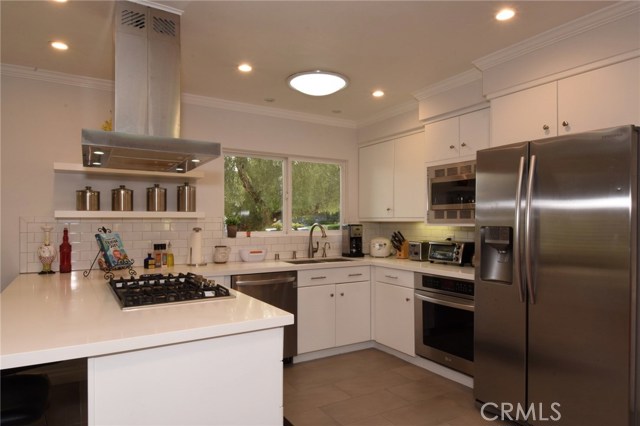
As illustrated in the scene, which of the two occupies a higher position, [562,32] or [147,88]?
[562,32]

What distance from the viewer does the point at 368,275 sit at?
391 cm

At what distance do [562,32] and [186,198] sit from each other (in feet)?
9.98

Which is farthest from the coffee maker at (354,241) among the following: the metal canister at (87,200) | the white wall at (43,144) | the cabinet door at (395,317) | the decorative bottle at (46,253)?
the decorative bottle at (46,253)

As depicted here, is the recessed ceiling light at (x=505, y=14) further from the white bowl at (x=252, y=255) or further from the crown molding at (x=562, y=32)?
the white bowl at (x=252, y=255)

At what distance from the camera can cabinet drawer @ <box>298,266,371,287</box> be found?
141 inches

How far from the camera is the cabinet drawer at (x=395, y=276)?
346 centimetres

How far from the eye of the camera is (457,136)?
11.0 feet

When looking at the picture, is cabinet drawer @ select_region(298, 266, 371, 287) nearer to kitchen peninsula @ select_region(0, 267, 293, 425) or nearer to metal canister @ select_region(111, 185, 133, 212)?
metal canister @ select_region(111, 185, 133, 212)

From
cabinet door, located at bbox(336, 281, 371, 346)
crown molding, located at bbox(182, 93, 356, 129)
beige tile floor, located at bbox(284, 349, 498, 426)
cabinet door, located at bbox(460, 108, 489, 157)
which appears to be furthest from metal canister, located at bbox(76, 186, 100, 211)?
cabinet door, located at bbox(460, 108, 489, 157)

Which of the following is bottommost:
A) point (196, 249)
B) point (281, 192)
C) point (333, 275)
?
point (333, 275)

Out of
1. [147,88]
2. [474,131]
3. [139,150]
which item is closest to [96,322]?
[139,150]

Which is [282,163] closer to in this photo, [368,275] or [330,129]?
[330,129]

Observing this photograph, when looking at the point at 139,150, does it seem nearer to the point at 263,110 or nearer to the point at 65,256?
the point at 65,256

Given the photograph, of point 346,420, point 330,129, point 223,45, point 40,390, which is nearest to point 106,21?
point 223,45
